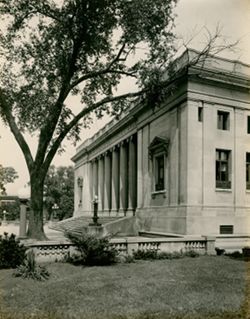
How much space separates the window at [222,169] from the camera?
76.9ft

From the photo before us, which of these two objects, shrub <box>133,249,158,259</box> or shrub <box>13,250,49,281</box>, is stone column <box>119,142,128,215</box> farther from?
shrub <box>13,250,49,281</box>

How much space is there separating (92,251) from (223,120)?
43.9 feet

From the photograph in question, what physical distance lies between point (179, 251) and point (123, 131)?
21.1 meters

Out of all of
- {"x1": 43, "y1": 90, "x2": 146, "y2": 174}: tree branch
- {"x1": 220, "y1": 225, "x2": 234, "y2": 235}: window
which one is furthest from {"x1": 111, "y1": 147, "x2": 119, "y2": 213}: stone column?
{"x1": 43, "y1": 90, "x2": 146, "y2": 174}: tree branch

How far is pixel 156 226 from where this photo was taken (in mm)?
26203

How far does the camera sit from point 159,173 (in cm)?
2753

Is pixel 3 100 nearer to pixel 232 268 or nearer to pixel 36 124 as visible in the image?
pixel 36 124

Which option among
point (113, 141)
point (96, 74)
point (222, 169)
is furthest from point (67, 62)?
point (113, 141)

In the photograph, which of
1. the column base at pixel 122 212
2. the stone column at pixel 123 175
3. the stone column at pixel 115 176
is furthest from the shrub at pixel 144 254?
the stone column at pixel 115 176

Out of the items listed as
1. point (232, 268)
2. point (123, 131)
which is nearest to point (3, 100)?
point (232, 268)

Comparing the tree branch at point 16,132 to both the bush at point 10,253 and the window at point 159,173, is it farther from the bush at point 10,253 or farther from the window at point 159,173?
the window at point 159,173

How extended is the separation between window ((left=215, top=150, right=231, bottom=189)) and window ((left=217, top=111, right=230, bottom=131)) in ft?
4.65

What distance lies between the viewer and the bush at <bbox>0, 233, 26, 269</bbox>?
13867mm

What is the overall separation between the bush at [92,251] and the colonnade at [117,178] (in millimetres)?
18632
